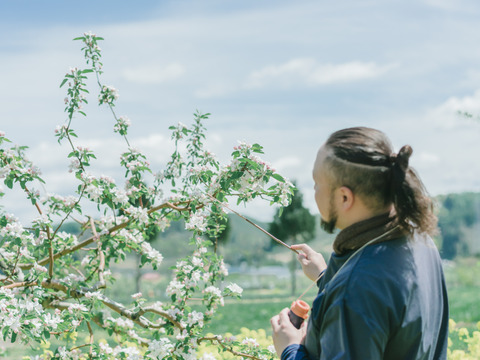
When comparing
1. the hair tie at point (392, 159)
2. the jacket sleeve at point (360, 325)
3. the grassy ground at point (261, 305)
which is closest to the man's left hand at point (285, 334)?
the jacket sleeve at point (360, 325)

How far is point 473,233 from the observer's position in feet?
189

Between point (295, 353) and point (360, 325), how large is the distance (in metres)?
0.27

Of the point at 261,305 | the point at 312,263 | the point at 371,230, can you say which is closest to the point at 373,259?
the point at 371,230

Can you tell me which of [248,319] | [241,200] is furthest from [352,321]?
[248,319]

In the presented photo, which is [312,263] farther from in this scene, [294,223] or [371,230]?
[294,223]

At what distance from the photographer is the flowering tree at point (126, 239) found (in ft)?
9.34

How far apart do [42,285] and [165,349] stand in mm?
895

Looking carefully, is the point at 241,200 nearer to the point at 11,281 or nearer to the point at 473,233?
the point at 11,281

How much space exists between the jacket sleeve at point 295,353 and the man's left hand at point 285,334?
24mm

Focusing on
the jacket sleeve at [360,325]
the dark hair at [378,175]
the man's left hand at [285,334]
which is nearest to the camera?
the jacket sleeve at [360,325]

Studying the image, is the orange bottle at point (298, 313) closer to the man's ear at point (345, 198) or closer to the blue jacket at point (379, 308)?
the blue jacket at point (379, 308)

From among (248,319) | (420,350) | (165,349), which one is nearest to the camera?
(420,350)

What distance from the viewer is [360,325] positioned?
1.25 metres

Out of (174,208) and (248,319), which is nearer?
(174,208)
